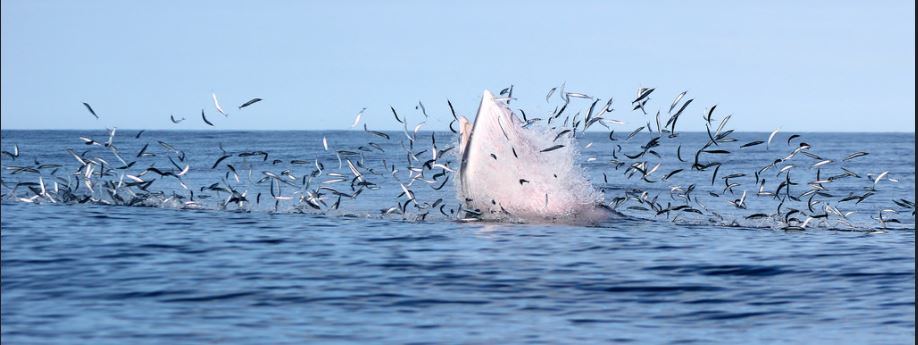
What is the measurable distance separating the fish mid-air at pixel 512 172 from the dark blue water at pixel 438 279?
1176 millimetres

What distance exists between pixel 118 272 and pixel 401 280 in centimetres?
371

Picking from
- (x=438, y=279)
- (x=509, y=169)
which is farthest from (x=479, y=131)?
(x=438, y=279)

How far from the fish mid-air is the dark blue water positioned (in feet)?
3.86

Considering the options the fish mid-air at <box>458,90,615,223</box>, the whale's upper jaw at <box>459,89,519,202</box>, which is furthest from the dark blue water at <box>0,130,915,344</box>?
the whale's upper jaw at <box>459,89,519,202</box>

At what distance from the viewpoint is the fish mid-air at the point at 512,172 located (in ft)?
80.0

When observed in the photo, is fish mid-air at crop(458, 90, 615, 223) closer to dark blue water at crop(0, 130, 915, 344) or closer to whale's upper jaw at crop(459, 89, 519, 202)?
whale's upper jaw at crop(459, 89, 519, 202)

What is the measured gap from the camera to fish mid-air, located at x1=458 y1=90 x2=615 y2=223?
24375mm

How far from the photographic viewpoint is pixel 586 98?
19.3 meters

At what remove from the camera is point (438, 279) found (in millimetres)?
Result: 14719

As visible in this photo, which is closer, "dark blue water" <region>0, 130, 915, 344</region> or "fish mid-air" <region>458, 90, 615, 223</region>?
"dark blue water" <region>0, 130, 915, 344</region>

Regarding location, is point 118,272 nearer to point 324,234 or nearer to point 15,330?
point 15,330

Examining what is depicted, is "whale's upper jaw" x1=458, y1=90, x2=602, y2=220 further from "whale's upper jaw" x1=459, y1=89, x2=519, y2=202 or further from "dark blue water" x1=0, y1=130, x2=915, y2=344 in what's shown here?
"dark blue water" x1=0, y1=130, x2=915, y2=344

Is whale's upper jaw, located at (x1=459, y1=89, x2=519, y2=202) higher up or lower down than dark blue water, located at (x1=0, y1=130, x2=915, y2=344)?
higher up

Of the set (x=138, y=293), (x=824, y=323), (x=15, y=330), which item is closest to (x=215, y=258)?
(x=138, y=293)
